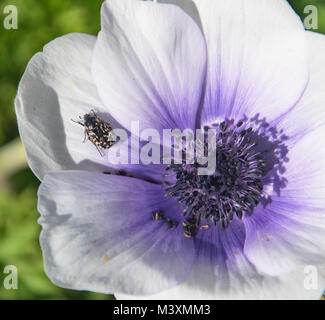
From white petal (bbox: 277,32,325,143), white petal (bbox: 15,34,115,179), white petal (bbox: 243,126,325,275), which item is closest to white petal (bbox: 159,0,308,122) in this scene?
white petal (bbox: 277,32,325,143)

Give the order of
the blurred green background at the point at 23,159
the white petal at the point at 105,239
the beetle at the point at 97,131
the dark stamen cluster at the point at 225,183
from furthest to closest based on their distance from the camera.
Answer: the blurred green background at the point at 23,159 → the dark stamen cluster at the point at 225,183 → the beetle at the point at 97,131 → the white petal at the point at 105,239

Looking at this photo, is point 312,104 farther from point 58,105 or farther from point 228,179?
point 58,105

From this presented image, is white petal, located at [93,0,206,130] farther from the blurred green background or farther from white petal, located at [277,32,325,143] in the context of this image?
the blurred green background

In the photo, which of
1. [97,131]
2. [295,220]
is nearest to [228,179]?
[295,220]

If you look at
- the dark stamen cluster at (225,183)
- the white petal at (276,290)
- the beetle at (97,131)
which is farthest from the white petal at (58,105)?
the white petal at (276,290)

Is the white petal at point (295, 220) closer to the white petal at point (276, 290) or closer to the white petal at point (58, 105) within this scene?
the white petal at point (276, 290)

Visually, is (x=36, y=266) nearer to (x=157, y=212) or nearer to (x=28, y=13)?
(x=157, y=212)
